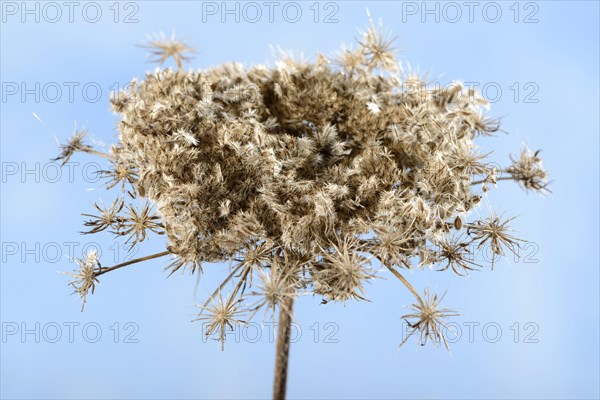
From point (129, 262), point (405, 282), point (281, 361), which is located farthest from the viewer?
point (281, 361)

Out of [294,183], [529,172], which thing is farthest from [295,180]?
[529,172]

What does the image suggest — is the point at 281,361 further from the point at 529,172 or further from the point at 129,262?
the point at 529,172

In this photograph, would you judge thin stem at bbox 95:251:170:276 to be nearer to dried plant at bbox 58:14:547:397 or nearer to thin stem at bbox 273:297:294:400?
dried plant at bbox 58:14:547:397

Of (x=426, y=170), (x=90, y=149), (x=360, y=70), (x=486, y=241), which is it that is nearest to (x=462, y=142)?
(x=426, y=170)

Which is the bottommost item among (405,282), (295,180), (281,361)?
(281,361)

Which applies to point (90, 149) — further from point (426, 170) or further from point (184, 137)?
point (426, 170)

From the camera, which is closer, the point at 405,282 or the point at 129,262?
the point at 405,282
